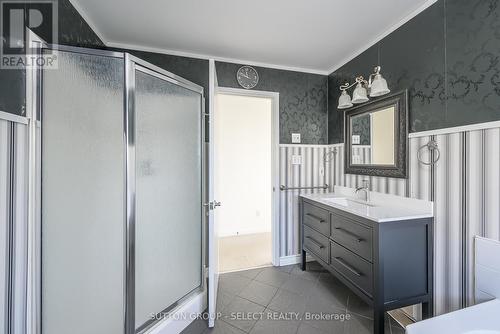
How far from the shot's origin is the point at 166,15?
1819 millimetres

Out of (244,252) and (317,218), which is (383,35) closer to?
(317,218)

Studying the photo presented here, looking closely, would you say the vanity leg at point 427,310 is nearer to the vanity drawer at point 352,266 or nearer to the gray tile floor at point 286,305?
the gray tile floor at point 286,305

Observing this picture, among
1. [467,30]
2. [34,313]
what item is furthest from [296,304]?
[467,30]

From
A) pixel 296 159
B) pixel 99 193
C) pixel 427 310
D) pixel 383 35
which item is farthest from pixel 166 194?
pixel 383 35

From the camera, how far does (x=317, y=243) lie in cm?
228

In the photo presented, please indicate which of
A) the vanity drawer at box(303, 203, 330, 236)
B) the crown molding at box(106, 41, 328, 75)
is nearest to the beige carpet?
the vanity drawer at box(303, 203, 330, 236)

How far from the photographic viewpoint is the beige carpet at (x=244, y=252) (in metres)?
2.76

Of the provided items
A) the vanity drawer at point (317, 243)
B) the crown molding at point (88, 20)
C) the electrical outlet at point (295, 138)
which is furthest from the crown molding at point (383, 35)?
the crown molding at point (88, 20)

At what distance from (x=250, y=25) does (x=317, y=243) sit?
219cm

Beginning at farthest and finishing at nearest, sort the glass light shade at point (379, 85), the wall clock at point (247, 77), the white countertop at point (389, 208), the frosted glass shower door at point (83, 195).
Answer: the wall clock at point (247, 77)
the glass light shade at point (379, 85)
the white countertop at point (389, 208)
the frosted glass shower door at point (83, 195)

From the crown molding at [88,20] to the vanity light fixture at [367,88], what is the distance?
2.42 metres

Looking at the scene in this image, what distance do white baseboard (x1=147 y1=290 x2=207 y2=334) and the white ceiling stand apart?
237 cm

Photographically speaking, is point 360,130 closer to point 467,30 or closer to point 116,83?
point 467,30

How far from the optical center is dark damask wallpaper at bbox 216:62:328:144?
271 centimetres
